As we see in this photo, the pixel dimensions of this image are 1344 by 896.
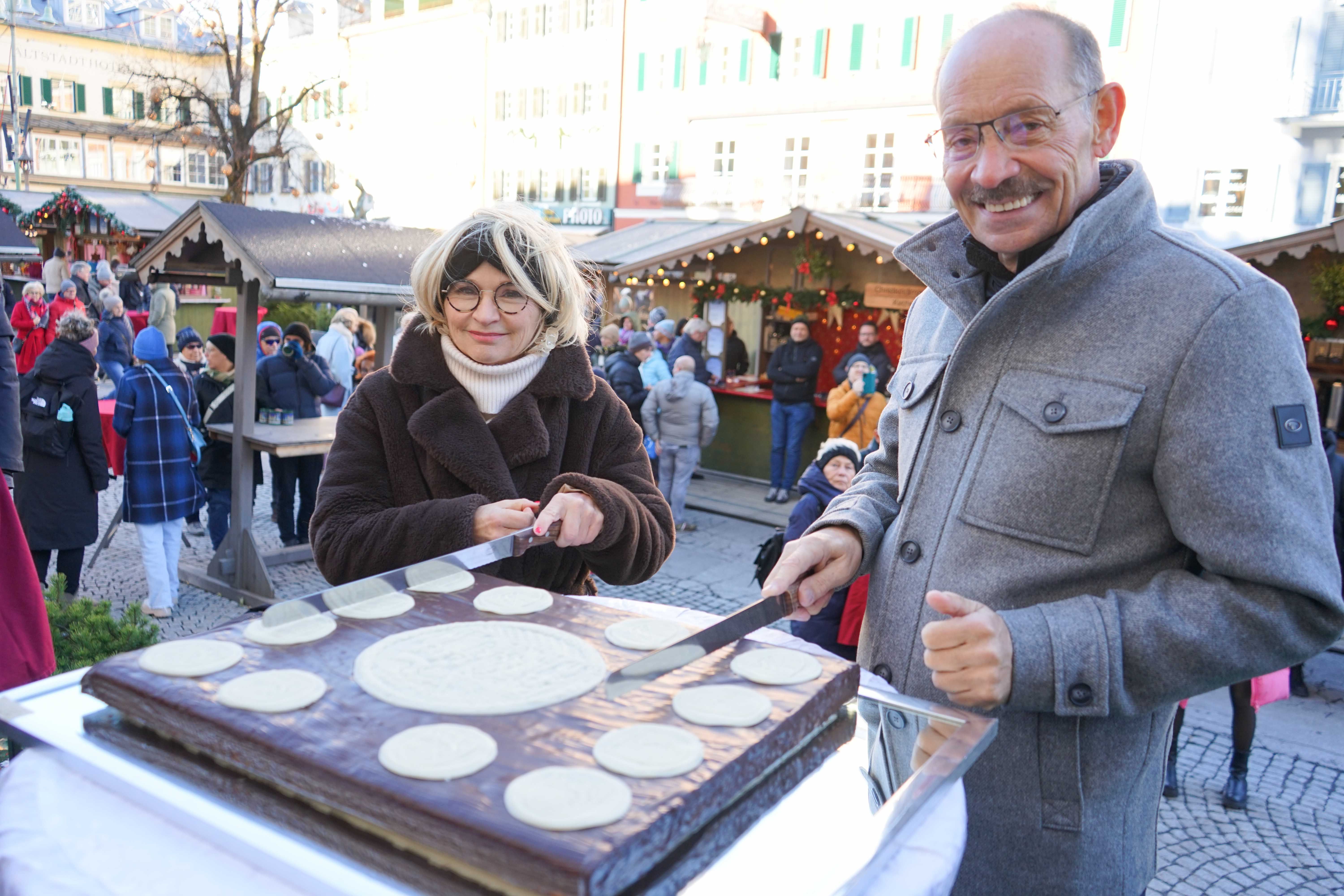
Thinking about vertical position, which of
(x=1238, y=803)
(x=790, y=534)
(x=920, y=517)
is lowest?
(x=1238, y=803)

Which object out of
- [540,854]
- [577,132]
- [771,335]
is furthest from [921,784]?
[577,132]

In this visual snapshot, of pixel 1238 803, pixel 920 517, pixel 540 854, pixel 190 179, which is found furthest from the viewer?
pixel 190 179

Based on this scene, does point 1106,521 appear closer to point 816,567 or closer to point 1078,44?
point 816,567

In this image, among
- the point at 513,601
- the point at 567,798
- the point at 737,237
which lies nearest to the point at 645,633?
the point at 513,601

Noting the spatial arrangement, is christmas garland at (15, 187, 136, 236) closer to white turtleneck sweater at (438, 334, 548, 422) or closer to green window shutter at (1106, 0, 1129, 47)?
green window shutter at (1106, 0, 1129, 47)

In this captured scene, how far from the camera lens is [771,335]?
47.9 feet

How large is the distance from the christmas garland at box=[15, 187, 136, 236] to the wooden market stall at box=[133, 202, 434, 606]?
17.2 metres

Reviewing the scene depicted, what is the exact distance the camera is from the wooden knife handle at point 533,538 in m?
1.68

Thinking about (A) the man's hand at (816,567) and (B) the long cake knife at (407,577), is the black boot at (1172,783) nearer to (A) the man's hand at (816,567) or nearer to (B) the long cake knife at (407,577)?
(A) the man's hand at (816,567)

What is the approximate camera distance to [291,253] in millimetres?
5723

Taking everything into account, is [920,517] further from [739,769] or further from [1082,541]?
[739,769]

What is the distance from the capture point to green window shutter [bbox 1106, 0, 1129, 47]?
653 inches

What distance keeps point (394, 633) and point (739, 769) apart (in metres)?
0.55

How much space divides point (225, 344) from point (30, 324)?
321 inches
